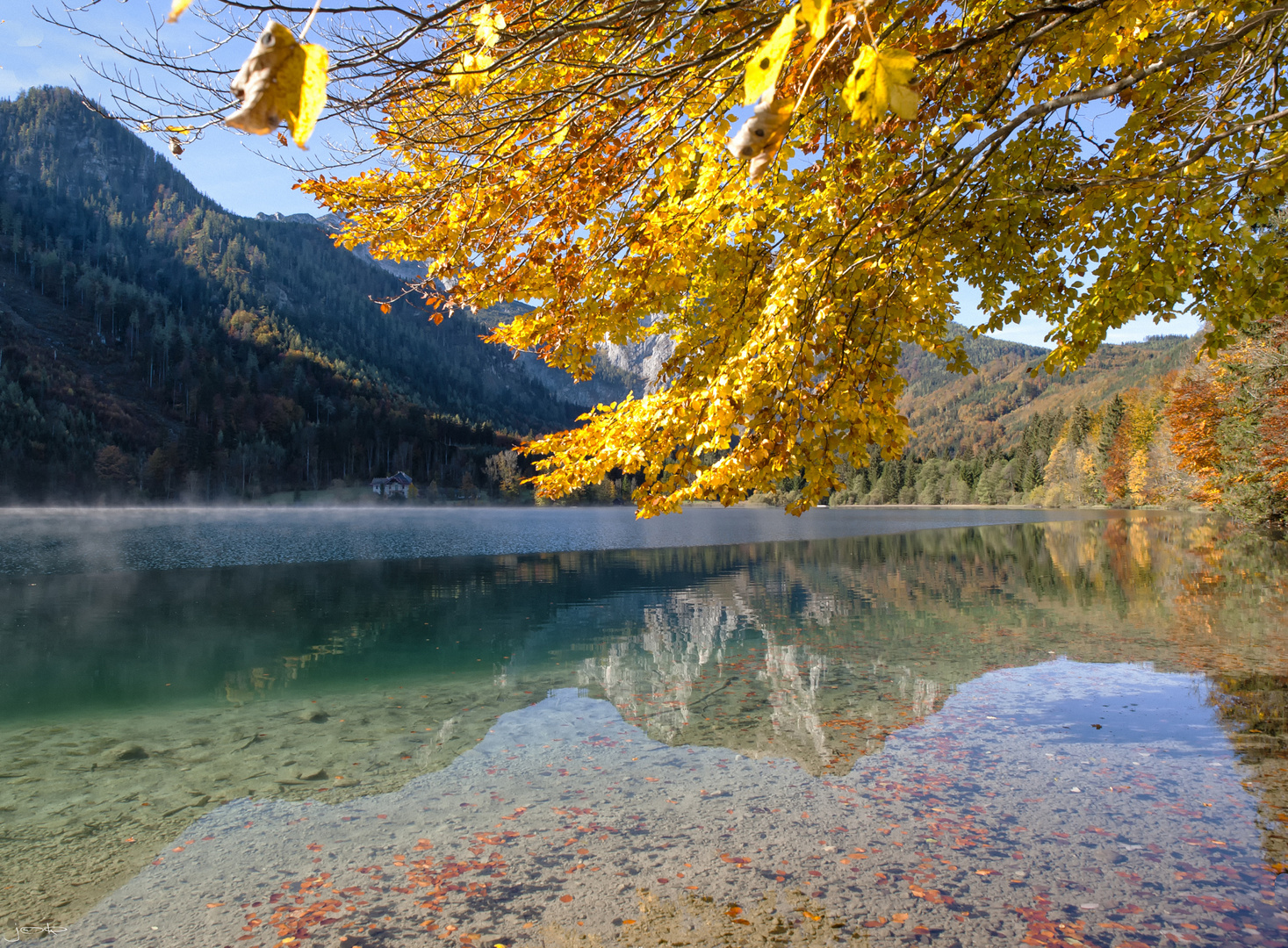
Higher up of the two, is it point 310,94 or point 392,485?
point 392,485

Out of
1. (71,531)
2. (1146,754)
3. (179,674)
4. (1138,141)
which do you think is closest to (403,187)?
(1138,141)

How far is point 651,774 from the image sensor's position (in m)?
7.09

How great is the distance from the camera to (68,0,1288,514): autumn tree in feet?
14.7

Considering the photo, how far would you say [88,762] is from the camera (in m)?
7.67

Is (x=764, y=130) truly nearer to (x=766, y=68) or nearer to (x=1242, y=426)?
(x=766, y=68)

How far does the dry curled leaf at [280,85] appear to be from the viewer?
1.39 metres

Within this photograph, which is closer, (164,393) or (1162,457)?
(1162,457)

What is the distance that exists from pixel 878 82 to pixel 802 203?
5386 millimetres

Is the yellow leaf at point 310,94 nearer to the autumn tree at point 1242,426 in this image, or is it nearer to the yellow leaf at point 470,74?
the yellow leaf at point 470,74

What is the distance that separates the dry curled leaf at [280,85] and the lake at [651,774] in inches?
187

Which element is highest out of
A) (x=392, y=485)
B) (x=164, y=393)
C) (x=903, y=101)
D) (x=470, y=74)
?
(x=164, y=393)

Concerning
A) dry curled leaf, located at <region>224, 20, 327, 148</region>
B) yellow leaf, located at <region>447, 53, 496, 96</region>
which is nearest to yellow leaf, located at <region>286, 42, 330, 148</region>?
dry curled leaf, located at <region>224, 20, 327, 148</region>
